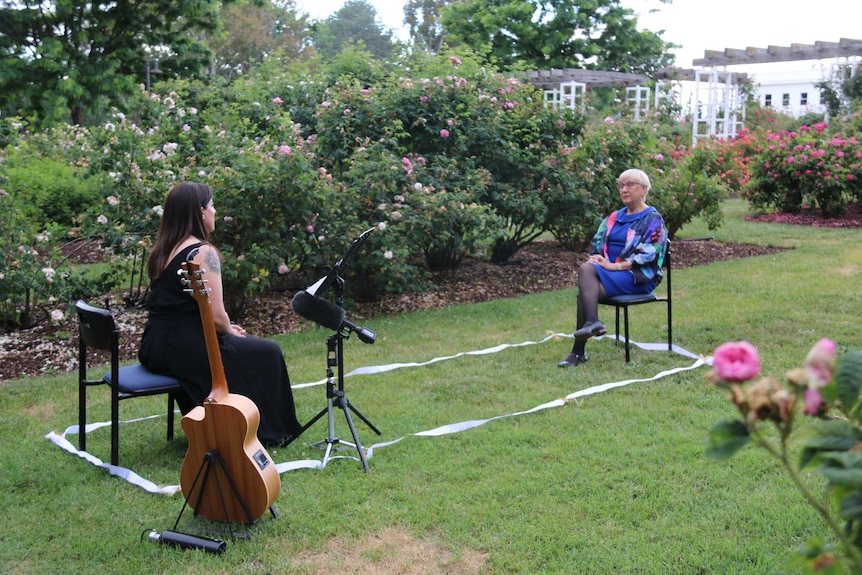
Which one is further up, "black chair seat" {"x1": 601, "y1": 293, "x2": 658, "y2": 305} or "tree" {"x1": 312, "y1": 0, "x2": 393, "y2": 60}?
"tree" {"x1": 312, "y1": 0, "x2": 393, "y2": 60}

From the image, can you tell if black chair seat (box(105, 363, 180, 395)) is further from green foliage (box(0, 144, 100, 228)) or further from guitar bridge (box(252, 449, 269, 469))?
green foliage (box(0, 144, 100, 228))

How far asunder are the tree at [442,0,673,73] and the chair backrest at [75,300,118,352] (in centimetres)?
2496

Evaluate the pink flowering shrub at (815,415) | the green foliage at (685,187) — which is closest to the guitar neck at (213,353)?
the pink flowering shrub at (815,415)

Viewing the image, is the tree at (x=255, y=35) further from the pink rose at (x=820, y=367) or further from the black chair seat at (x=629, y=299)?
the pink rose at (x=820, y=367)

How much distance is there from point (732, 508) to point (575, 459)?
2.83 feet

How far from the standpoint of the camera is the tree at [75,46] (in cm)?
1698

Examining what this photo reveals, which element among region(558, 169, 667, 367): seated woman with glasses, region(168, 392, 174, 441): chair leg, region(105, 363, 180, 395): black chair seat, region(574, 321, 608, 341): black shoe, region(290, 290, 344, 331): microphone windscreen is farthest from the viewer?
region(558, 169, 667, 367): seated woman with glasses

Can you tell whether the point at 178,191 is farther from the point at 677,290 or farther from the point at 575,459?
the point at 677,290

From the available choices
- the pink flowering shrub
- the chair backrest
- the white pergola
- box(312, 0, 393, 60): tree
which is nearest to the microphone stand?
the chair backrest

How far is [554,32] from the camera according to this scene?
2917 cm

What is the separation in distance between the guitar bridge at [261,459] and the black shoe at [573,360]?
295 centimetres

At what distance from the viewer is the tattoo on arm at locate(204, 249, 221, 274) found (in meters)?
4.17

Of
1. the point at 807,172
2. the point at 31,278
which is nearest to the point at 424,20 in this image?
the point at 807,172

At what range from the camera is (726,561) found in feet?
10.3
